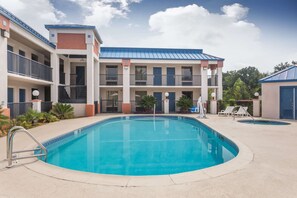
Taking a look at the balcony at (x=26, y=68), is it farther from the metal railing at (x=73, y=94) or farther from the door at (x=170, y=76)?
the door at (x=170, y=76)

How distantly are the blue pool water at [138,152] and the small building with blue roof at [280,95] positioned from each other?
822 cm

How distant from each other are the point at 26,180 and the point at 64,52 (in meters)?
15.3

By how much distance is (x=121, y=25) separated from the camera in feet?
48.9

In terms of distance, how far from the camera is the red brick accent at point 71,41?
1708cm

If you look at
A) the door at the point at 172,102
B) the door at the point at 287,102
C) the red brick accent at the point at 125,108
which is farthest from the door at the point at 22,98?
the door at the point at 287,102

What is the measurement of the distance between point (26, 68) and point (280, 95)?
63.2 ft

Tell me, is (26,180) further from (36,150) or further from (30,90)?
(30,90)

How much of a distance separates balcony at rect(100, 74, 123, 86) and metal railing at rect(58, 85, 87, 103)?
11.8 ft

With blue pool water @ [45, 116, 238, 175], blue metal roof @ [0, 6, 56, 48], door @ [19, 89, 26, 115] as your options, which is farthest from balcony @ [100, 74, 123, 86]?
blue pool water @ [45, 116, 238, 175]

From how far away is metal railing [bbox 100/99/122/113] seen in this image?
22.6 metres

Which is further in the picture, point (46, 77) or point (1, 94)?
point (46, 77)

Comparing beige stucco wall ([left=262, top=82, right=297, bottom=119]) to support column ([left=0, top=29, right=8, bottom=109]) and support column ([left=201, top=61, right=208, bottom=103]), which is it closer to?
support column ([left=201, top=61, right=208, bottom=103])

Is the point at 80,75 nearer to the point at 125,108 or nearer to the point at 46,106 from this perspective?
the point at 125,108

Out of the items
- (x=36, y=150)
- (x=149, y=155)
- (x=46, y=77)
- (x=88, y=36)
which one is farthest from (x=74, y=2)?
(x=149, y=155)
